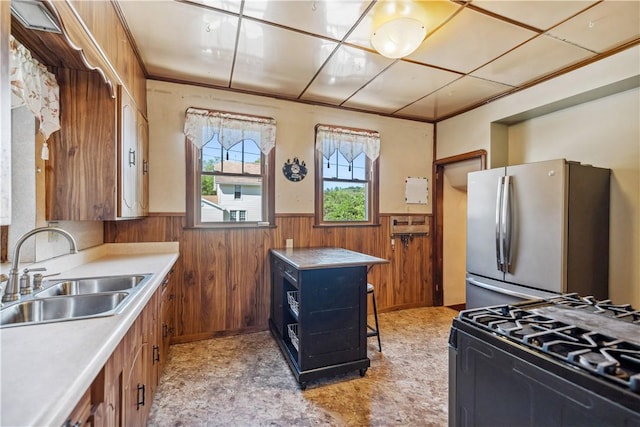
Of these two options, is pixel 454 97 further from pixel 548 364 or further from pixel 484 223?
pixel 548 364

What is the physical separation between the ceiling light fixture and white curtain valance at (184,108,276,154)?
1.54 meters

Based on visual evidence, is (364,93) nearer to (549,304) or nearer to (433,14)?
(433,14)

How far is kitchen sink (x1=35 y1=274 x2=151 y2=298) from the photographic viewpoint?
1.57m

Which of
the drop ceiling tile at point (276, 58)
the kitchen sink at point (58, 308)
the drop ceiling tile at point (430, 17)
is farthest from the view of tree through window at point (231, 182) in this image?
the kitchen sink at point (58, 308)

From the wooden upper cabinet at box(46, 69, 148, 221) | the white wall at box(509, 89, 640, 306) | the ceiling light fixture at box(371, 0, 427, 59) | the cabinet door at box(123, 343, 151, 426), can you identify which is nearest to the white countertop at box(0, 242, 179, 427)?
the cabinet door at box(123, 343, 151, 426)

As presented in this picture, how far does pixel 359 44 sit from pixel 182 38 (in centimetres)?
135

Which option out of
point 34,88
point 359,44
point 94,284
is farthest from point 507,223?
point 34,88

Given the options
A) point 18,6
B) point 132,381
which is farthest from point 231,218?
point 18,6

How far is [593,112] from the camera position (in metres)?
2.65

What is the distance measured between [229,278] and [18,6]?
2466 millimetres

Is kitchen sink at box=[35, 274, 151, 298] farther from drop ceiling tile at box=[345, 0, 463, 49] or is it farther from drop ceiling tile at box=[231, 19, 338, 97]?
drop ceiling tile at box=[345, 0, 463, 49]

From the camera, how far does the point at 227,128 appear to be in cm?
302


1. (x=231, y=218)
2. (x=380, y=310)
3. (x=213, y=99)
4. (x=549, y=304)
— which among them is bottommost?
(x=380, y=310)

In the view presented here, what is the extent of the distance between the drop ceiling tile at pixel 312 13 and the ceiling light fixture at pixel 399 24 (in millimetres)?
127
